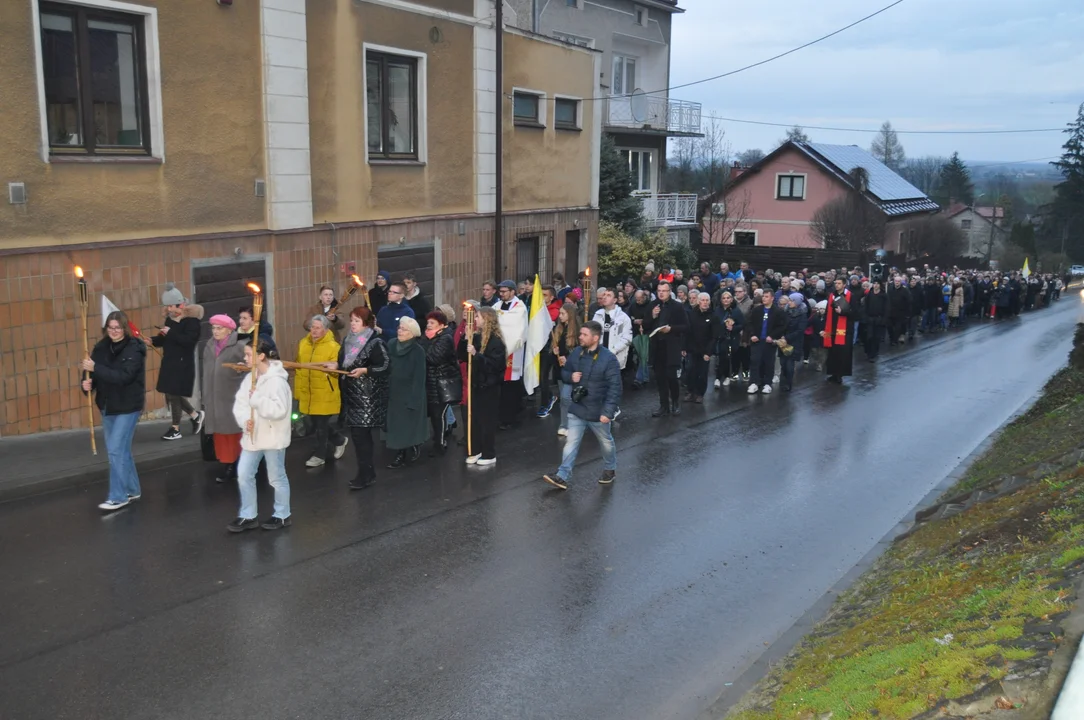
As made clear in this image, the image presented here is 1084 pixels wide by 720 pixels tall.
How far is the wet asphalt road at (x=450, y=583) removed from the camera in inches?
236

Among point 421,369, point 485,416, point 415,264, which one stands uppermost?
point 415,264

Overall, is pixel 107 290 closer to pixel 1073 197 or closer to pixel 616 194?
pixel 616 194

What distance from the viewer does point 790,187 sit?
53875 millimetres

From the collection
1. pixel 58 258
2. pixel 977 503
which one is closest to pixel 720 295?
pixel 977 503

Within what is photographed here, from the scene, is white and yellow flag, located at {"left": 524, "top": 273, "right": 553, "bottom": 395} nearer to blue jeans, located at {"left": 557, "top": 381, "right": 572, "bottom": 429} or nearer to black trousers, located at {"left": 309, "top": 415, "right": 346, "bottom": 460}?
blue jeans, located at {"left": 557, "top": 381, "right": 572, "bottom": 429}

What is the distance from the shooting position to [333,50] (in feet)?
50.2

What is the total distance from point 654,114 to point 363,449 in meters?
28.5

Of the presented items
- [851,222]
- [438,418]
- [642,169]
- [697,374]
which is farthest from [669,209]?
[438,418]

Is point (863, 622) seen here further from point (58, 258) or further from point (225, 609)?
point (58, 258)

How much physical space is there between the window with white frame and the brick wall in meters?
1.30

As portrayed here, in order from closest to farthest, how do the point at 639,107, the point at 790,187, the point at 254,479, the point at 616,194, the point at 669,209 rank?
1. the point at 254,479
2. the point at 616,194
3. the point at 639,107
4. the point at 669,209
5. the point at 790,187

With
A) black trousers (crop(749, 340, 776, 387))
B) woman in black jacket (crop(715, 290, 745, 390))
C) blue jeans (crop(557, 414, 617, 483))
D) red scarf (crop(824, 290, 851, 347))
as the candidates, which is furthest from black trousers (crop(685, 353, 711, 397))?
blue jeans (crop(557, 414, 617, 483))

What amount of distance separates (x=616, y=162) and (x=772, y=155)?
26172 mm

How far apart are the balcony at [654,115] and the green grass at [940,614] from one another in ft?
91.1
